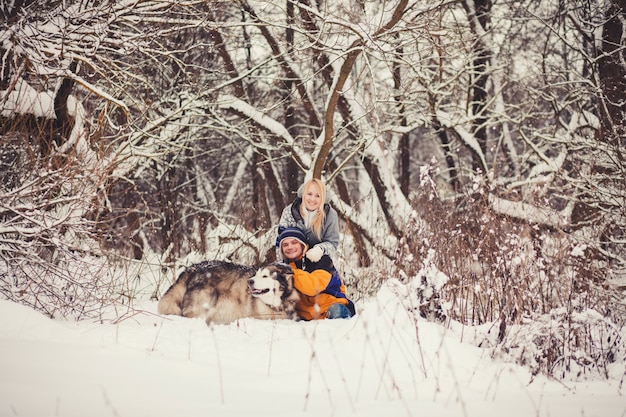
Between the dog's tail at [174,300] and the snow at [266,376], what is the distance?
0.63 metres

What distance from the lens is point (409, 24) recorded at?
21.1ft

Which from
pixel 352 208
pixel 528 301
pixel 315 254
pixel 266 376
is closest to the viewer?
pixel 266 376

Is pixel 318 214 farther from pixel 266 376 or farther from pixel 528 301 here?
pixel 266 376

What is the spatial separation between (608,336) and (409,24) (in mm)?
4327

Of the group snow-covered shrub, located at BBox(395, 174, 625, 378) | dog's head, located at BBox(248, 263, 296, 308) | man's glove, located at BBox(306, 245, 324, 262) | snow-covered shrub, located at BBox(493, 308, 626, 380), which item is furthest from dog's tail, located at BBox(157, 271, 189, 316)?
snow-covered shrub, located at BBox(493, 308, 626, 380)

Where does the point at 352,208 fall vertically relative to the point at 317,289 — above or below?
above

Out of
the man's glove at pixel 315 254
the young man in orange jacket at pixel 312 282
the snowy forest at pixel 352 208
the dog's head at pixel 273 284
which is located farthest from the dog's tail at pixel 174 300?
the man's glove at pixel 315 254

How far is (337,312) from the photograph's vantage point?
197 inches

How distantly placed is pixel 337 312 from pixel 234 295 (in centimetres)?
106

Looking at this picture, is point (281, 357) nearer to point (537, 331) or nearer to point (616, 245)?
point (537, 331)

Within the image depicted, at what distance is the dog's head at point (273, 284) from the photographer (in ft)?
16.1

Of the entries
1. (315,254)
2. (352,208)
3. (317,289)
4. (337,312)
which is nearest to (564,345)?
(337,312)

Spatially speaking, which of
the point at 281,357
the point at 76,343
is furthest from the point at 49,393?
the point at 281,357

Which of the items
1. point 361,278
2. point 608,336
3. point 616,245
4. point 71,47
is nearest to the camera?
point 608,336
